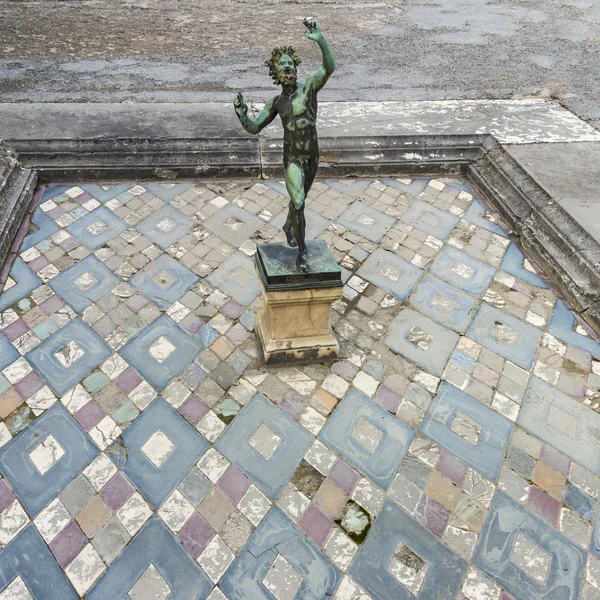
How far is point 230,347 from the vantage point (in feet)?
12.0

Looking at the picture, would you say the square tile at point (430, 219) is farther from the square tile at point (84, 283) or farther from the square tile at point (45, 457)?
the square tile at point (45, 457)

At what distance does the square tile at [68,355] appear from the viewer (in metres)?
3.36

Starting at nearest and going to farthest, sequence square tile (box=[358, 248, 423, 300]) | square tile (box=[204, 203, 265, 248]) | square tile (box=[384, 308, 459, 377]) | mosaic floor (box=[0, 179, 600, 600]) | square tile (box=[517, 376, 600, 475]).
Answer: mosaic floor (box=[0, 179, 600, 600])
square tile (box=[517, 376, 600, 475])
square tile (box=[384, 308, 459, 377])
square tile (box=[358, 248, 423, 300])
square tile (box=[204, 203, 265, 248])

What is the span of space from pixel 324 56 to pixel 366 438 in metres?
2.43

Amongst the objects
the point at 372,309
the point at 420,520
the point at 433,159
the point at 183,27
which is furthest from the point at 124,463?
the point at 183,27

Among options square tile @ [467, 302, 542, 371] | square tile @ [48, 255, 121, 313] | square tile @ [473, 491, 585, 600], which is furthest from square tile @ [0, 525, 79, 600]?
square tile @ [467, 302, 542, 371]

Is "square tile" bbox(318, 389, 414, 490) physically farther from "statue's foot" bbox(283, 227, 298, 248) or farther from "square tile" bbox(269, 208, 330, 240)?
"square tile" bbox(269, 208, 330, 240)

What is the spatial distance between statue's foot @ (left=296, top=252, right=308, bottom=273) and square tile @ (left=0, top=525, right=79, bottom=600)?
2.24m

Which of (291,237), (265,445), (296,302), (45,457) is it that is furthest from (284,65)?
(45,457)

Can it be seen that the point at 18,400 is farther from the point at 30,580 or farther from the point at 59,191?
the point at 59,191

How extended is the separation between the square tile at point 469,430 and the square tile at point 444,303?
0.72m

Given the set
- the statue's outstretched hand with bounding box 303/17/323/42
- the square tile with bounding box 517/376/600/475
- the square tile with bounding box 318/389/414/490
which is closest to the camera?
the statue's outstretched hand with bounding box 303/17/323/42

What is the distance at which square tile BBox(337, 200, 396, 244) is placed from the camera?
4730 millimetres

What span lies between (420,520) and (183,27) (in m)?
9.88
